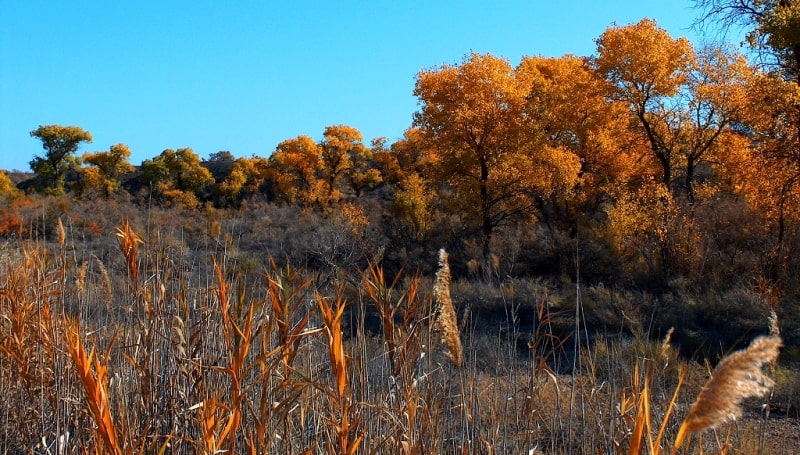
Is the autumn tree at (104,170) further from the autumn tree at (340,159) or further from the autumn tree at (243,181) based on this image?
the autumn tree at (340,159)

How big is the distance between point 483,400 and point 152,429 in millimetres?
3988

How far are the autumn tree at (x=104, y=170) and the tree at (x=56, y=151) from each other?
1149 millimetres

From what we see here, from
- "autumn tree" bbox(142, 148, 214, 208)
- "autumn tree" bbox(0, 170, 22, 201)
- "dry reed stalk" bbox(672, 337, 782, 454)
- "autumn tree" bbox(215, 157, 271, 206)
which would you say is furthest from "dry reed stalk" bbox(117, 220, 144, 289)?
"autumn tree" bbox(142, 148, 214, 208)

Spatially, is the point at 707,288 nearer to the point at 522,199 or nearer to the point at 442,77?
the point at 522,199

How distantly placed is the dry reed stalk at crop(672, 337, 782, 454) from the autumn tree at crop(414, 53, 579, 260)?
65.6 ft

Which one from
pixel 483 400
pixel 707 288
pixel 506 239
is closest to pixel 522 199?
pixel 506 239

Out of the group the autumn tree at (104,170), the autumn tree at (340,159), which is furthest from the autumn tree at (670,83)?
the autumn tree at (104,170)

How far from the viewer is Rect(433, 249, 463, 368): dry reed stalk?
137 centimetres

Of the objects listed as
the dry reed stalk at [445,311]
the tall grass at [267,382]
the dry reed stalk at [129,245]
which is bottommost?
the tall grass at [267,382]

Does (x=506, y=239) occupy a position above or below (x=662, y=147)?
below

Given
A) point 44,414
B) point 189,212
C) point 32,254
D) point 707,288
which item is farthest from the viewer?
point 189,212

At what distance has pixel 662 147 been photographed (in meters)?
18.0

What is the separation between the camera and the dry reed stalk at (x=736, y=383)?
0.72 meters

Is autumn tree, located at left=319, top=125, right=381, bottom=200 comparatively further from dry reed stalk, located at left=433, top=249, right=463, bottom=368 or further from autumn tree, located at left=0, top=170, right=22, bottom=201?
dry reed stalk, located at left=433, top=249, right=463, bottom=368
